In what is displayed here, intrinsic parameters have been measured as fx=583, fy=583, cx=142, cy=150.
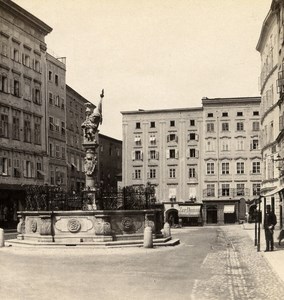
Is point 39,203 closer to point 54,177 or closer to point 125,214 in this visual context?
point 125,214

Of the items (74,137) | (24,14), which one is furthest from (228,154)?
(24,14)

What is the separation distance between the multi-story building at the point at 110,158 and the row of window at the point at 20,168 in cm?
2744

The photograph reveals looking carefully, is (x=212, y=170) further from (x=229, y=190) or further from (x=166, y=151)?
(x=166, y=151)

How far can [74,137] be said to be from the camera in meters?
66.2

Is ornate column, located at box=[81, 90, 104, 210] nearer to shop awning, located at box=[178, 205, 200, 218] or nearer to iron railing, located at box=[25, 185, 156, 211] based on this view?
iron railing, located at box=[25, 185, 156, 211]

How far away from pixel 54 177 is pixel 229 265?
40.3 meters

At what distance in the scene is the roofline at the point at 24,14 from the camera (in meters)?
47.8

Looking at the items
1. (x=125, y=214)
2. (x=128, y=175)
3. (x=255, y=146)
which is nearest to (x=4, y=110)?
(x=125, y=214)

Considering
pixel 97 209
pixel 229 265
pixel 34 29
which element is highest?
pixel 34 29

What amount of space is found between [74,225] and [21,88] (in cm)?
2776

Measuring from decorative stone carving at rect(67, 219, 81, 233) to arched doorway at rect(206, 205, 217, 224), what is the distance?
49.0m

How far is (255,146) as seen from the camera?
240ft

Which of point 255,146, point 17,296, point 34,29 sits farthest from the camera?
point 255,146

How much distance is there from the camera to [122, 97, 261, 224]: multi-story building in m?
72.5
